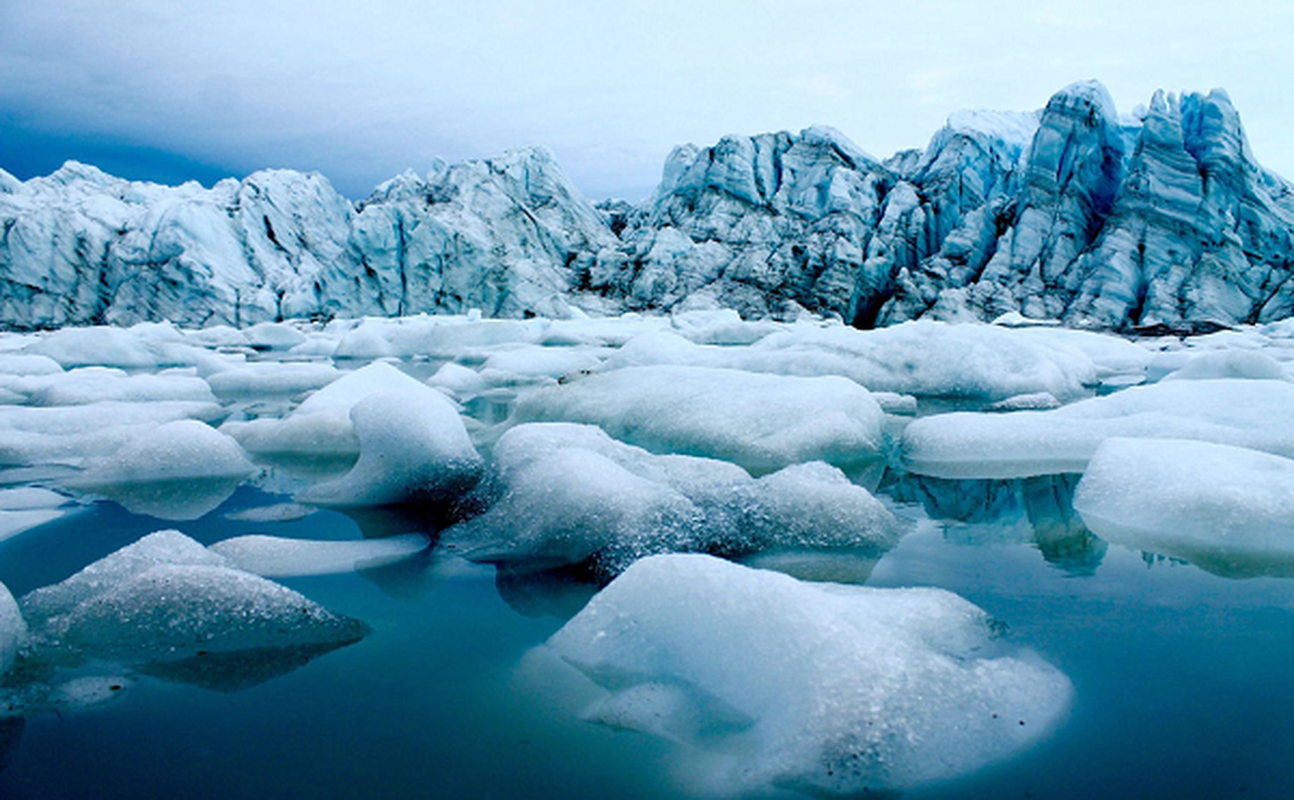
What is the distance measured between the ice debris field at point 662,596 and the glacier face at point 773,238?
2076cm

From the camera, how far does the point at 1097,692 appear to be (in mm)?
1331

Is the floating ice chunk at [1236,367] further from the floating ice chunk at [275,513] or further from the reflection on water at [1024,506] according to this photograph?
the floating ice chunk at [275,513]

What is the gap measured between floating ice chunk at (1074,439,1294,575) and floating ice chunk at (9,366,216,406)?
5839 millimetres

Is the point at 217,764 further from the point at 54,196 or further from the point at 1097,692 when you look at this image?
the point at 54,196

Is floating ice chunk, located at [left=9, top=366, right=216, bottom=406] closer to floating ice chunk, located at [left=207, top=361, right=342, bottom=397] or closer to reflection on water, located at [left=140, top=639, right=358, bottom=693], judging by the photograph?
floating ice chunk, located at [left=207, top=361, right=342, bottom=397]

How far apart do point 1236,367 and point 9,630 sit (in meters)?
6.03

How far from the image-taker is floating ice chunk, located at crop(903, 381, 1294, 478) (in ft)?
10.2

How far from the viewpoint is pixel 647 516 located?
204 centimetres

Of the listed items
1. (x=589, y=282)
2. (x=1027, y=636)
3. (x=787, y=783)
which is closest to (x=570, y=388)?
(x=1027, y=636)

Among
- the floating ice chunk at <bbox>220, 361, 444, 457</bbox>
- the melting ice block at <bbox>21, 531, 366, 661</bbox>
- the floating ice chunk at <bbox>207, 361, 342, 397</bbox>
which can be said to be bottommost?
the floating ice chunk at <bbox>207, 361, 342, 397</bbox>

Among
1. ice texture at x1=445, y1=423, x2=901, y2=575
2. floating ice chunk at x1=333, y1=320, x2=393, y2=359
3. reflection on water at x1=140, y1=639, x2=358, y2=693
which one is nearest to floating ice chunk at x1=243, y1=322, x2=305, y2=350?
floating ice chunk at x1=333, y1=320, x2=393, y2=359

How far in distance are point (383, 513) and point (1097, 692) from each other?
212 cm

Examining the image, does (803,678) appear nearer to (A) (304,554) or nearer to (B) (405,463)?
(A) (304,554)

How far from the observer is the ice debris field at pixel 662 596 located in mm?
1141
